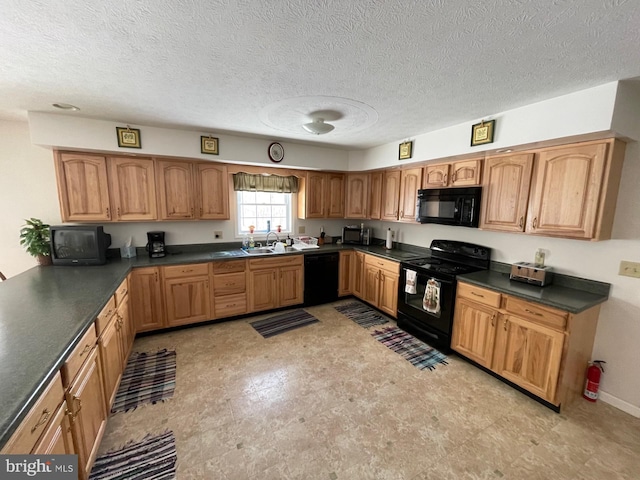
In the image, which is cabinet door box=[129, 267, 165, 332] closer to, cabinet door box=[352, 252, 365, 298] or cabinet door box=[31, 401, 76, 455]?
cabinet door box=[31, 401, 76, 455]

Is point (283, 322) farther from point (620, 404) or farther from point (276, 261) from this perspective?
point (620, 404)

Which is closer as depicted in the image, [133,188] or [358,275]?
[133,188]

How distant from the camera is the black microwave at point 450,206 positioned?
9.55ft

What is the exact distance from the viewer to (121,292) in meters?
2.57

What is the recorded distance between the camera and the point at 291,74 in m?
1.83

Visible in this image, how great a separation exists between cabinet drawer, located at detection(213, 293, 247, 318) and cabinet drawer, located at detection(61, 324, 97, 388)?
184 cm

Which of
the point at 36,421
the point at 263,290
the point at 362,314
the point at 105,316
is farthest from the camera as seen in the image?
the point at 362,314

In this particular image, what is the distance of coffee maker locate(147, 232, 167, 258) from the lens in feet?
11.4

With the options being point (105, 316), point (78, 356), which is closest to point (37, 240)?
point (105, 316)

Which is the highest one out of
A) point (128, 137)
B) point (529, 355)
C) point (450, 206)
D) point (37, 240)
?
point (128, 137)

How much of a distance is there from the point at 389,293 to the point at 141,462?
3.08 meters

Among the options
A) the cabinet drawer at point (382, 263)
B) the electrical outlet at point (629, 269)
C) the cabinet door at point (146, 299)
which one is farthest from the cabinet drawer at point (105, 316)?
the electrical outlet at point (629, 269)

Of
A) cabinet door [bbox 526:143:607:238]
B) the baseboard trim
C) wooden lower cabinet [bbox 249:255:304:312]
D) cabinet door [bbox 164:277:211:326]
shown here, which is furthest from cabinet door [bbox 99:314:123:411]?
the baseboard trim

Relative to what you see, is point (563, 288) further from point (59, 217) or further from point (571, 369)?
point (59, 217)
